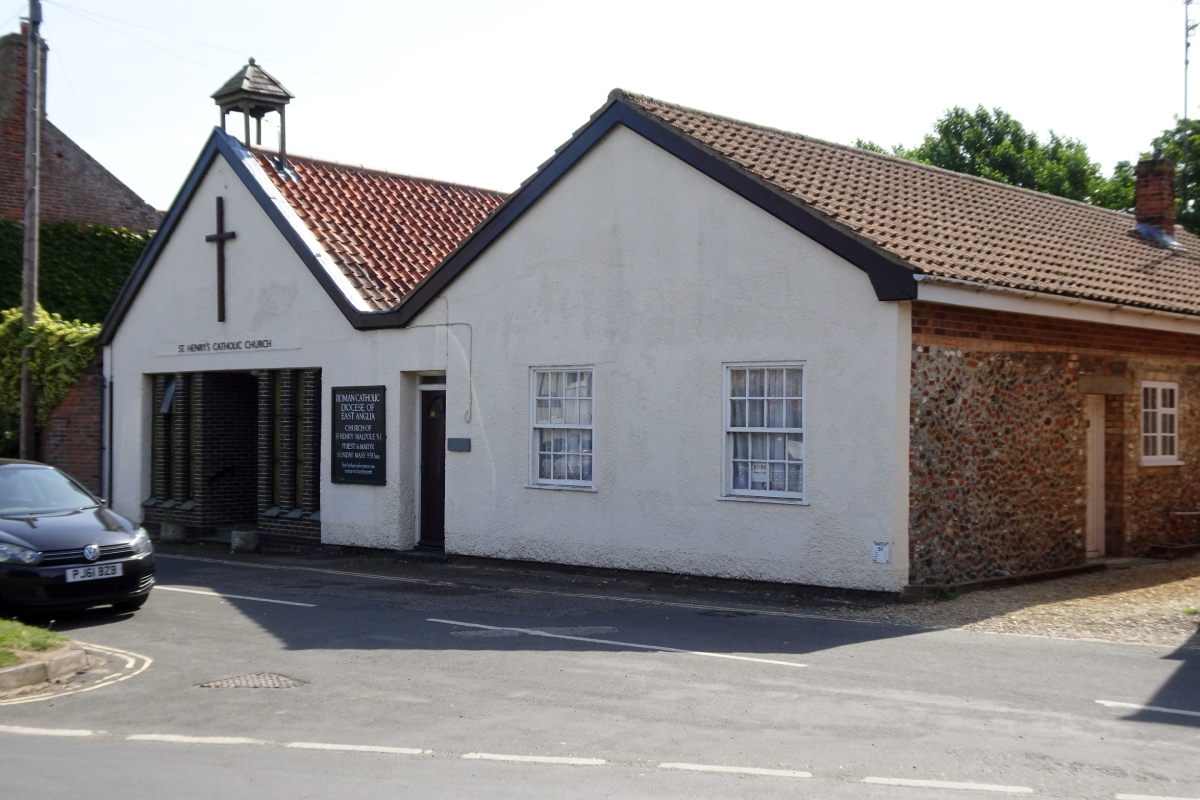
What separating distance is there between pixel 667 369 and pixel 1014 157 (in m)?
38.4

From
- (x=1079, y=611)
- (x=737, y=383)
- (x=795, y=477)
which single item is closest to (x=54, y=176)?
(x=737, y=383)

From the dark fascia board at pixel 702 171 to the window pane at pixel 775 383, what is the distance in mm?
1575

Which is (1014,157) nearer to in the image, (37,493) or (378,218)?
(378,218)

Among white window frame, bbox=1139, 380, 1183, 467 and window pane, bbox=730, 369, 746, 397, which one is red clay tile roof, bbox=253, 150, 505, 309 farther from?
white window frame, bbox=1139, 380, 1183, 467

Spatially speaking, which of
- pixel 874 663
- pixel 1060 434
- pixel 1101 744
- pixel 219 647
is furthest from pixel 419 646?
pixel 1060 434

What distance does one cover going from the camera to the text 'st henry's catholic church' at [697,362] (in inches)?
505

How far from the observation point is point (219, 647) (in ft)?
35.1

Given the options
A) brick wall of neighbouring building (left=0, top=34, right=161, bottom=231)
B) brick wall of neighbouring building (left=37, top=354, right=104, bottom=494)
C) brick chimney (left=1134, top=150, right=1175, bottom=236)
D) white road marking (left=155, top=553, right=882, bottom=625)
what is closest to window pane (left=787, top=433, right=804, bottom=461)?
white road marking (left=155, top=553, right=882, bottom=625)

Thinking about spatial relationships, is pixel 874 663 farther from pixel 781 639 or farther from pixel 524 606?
pixel 524 606

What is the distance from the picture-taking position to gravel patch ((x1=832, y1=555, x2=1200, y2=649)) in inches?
436

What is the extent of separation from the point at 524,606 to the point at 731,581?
2436 millimetres

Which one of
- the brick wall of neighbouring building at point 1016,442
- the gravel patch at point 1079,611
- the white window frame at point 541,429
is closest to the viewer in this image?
the gravel patch at point 1079,611

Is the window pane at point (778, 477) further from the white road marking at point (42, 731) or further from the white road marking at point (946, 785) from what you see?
the white road marking at point (42, 731)

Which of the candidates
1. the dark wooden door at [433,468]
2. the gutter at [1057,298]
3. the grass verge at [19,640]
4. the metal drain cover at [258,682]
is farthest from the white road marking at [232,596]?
the gutter at [1057,298]
